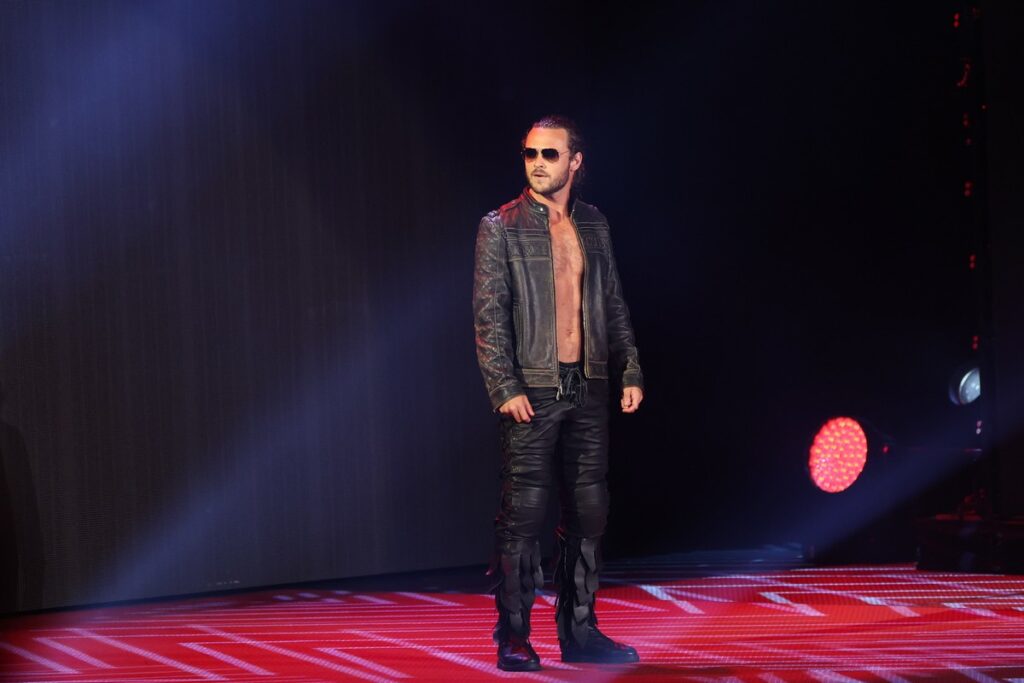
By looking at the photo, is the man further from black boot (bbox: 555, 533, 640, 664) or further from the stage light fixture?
the stage light fixture

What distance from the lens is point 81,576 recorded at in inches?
195

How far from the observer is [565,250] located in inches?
135

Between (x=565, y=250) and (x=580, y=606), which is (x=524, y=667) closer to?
(x=580, y=606)

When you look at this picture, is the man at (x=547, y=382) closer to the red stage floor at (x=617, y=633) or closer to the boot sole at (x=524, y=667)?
the boot sole at (x=524, y=667)

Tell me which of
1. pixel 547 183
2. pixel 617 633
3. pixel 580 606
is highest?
pixel 547 183

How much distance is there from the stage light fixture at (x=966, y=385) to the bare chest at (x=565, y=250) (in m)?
2.94

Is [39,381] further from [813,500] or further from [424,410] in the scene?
[813,500]

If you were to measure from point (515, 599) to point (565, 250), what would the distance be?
0.92 meters

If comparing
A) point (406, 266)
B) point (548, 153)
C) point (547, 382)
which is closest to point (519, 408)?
point (547, 382)

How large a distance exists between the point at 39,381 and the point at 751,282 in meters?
3.31

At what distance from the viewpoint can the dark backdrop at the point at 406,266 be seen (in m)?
5.00

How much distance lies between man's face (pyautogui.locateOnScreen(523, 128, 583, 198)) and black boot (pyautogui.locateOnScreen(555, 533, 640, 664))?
3.08 ft

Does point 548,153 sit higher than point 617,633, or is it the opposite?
point 548,153

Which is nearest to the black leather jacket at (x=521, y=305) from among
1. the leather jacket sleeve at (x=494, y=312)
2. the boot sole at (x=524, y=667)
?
the leather jacket sleeve at (x=494, y=312)
